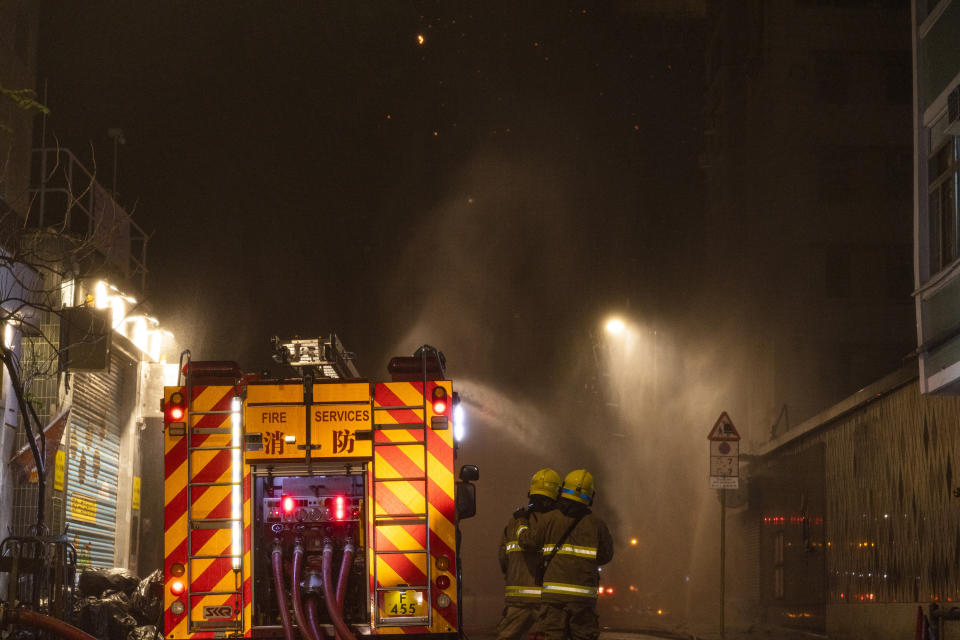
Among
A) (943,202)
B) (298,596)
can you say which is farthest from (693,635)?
(298,596)

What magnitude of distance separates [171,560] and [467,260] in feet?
94.2

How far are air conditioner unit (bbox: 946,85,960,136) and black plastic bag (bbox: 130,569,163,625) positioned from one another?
10.4 meters

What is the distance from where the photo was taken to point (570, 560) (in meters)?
7.65

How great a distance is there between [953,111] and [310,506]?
25.4 feet

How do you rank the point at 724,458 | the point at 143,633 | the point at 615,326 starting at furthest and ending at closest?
the point at 615,326
the point at 724,458
the point at 143,633

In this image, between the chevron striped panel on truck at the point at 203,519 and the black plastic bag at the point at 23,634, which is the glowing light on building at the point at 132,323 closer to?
the black plastic bag at the point at 23,634

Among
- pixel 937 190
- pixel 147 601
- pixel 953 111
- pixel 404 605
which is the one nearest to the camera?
pixel 404 605

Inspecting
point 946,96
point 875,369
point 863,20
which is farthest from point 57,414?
point 863,20

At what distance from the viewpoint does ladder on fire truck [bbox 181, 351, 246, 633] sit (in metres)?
8.90

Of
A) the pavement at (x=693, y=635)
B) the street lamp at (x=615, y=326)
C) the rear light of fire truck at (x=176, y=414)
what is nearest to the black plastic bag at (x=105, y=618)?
the pavement at (x=693, y=635)

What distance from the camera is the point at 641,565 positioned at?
36.0m

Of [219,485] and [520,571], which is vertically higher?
[219,485]

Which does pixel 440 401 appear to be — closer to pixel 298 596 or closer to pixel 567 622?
pixel 298 596

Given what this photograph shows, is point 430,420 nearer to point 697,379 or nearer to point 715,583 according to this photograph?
point 715,583
